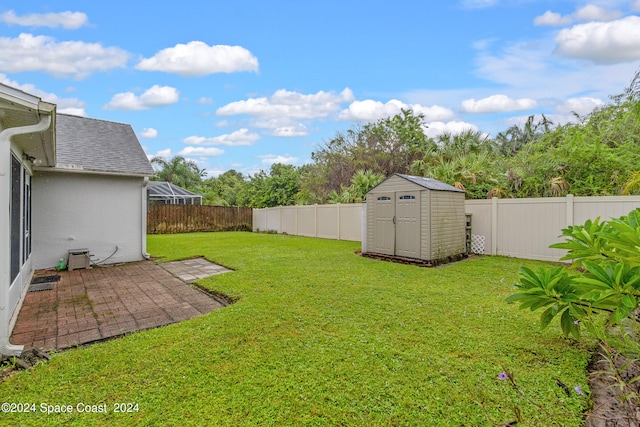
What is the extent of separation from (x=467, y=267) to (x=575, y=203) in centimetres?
288

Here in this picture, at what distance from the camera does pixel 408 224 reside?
7754mm

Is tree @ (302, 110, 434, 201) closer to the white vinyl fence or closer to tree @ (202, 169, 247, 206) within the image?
the white vinyl fence

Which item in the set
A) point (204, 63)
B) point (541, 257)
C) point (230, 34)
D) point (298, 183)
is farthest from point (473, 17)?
point (298, 183)

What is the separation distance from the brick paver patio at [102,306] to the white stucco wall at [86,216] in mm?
Answer: 857

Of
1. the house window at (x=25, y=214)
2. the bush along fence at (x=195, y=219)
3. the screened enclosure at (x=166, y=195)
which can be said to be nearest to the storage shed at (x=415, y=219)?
the house window at (x=25, y=214)

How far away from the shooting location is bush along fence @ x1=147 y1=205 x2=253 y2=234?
16.2 metres

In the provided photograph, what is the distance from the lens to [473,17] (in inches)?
320

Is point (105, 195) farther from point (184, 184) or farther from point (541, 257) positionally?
point (184, 184)

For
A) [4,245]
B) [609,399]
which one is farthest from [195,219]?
[609,399]

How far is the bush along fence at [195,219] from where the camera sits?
16.2 meters

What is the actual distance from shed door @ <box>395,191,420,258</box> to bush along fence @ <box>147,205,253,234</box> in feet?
41.0

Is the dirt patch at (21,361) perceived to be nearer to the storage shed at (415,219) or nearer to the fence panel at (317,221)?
the storage shed at (415,219)

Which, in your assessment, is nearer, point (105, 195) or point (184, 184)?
point (105, 195)

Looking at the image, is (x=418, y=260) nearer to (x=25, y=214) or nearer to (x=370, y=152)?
(x=25, y=214)
